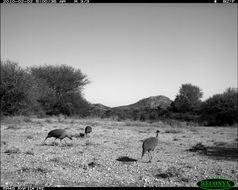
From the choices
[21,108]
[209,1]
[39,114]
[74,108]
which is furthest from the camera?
[74,108]

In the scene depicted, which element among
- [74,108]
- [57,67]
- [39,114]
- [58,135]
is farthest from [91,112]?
[58,135]

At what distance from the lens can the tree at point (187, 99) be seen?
44.6 m

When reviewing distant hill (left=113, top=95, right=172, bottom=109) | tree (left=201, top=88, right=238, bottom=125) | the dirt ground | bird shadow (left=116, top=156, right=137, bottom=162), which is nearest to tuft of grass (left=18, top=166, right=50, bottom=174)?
the dirt ground

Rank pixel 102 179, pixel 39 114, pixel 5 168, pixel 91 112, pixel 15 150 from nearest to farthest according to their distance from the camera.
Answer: pixel 102 179, pixel 5 168, pixel 15 150, pixel 39 114, pixel 91 112

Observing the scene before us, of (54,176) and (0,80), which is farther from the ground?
(0,80)

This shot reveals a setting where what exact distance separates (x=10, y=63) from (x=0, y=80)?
237 centimetres

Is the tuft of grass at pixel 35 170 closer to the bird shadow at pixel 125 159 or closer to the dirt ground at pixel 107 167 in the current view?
the dirt ground at pixel 107 167

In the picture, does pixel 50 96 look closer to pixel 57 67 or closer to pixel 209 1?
pixel 57 67

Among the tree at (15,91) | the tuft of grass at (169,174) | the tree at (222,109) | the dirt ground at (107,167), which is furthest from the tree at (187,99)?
the tuft of grass at (169,174)

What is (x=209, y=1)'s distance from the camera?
15.7 ft

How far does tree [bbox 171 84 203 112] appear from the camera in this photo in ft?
146

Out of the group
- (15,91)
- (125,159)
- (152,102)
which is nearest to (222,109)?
(152,102)

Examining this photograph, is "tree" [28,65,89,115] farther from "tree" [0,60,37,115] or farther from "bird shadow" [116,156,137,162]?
"bird shadow" [116,156,137,162]

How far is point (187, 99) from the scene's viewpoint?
45.2 metres
